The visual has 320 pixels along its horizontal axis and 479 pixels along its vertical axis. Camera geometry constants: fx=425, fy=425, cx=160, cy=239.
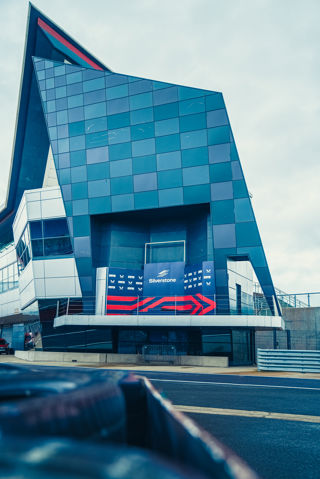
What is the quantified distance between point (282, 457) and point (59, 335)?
31269 millimetres

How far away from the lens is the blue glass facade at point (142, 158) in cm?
2977

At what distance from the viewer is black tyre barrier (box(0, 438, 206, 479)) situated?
0.98 metres

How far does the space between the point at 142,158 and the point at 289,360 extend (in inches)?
745

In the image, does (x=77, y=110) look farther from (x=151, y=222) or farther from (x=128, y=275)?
(x=128, y=275)

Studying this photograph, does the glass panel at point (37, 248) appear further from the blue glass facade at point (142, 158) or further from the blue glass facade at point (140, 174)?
the blue glass facade at point (142, 158)

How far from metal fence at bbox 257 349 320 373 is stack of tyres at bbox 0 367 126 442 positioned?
18036 mm

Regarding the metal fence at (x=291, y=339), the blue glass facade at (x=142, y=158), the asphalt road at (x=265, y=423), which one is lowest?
the metal fence at (x=291, y=339)

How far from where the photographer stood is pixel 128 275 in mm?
31406

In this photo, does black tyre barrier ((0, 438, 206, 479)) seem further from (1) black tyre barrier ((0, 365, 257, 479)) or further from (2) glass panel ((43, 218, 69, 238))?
(2) glass panel ((43, 218, 69, 238))

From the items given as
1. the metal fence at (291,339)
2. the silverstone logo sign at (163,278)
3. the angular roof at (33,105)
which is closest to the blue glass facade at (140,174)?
the silverstone logo sign at (163,278)

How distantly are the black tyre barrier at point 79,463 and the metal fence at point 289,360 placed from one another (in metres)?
18.8

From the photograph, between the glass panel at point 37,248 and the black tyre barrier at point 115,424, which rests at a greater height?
the glass panel at point 37,248

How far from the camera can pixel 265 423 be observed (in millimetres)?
7297

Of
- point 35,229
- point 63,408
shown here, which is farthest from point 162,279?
point 63,408
